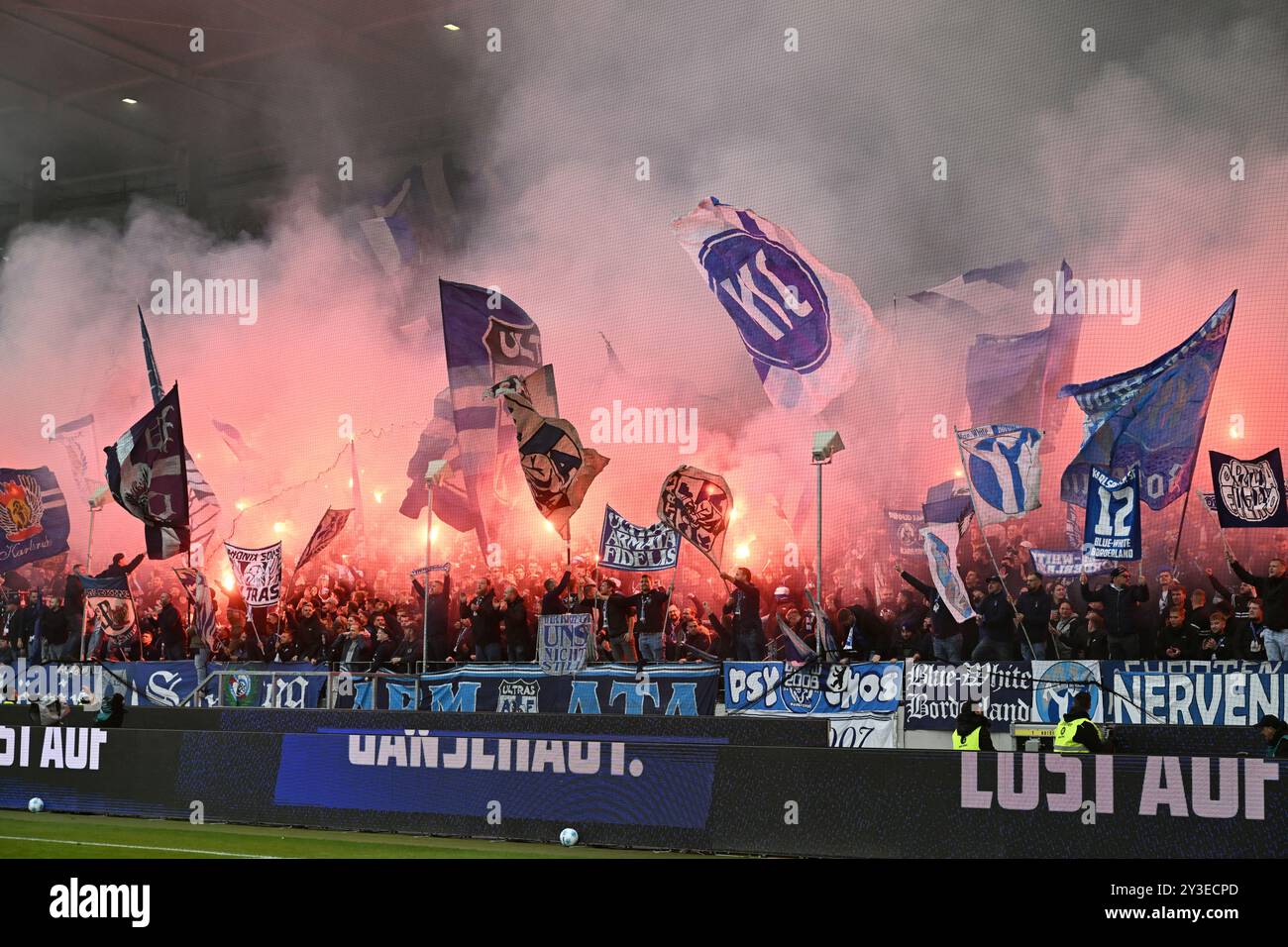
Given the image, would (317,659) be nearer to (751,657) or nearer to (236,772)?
(751,657)

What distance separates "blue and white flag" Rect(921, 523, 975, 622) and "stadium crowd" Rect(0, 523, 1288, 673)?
176 mm

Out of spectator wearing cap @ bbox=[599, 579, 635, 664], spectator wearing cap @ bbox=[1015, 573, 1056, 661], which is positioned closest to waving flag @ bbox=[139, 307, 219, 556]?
spectator wearing cap @ bbox=[599, 579, 635, 664]

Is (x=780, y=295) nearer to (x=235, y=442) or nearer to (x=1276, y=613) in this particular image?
(x=1276, y=613)

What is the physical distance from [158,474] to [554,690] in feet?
22.6

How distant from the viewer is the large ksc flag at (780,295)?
68.7 ft

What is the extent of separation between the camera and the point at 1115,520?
1720 cm

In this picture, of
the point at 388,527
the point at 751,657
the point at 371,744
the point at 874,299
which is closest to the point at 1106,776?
the point at 371,744

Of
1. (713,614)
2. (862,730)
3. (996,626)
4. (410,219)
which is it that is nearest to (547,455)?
(713,614)

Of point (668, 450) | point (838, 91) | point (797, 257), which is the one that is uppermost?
Answer: point (838, 91)

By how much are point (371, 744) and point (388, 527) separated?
18513 millimetres

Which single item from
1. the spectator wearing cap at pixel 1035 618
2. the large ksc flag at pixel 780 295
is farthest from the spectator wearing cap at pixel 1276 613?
the large ksc flag at pixel 780 295

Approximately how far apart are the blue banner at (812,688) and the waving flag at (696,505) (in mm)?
3595

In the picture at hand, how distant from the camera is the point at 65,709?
57.3 ft

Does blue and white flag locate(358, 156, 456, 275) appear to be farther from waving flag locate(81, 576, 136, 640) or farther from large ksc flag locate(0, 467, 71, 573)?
waving flag locate(81, 576, 136, 640)
